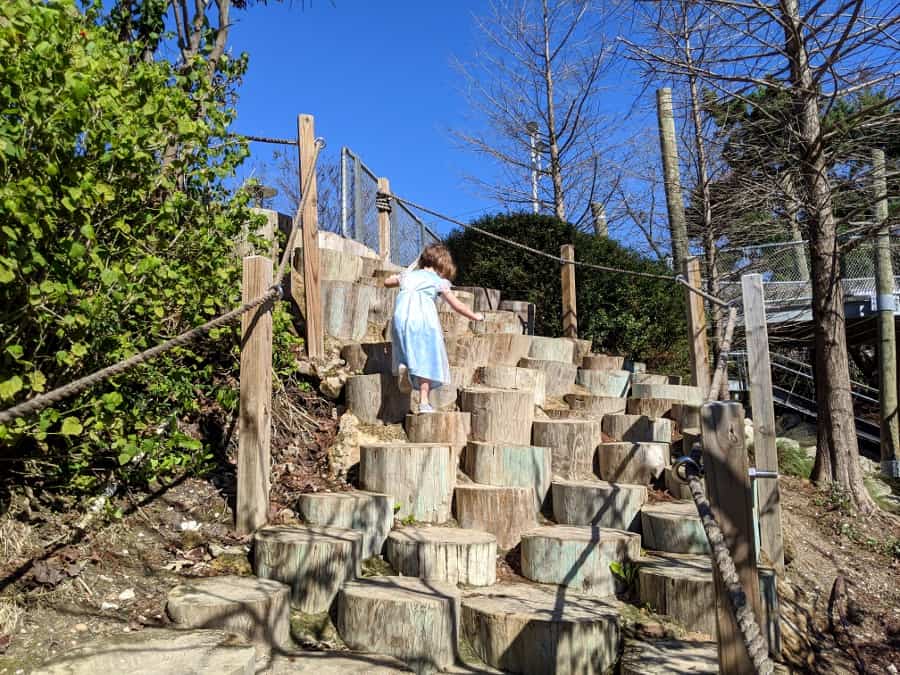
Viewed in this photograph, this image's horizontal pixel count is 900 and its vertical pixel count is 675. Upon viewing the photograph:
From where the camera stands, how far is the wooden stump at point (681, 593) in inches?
134

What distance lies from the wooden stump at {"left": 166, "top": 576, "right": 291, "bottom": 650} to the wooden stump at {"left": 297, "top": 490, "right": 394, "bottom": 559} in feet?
2.28

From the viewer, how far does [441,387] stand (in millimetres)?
5230

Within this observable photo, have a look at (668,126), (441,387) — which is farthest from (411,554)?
(668,126)

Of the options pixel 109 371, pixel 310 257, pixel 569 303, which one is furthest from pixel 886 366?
pixel 109 371

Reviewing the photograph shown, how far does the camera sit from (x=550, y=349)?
680 cm

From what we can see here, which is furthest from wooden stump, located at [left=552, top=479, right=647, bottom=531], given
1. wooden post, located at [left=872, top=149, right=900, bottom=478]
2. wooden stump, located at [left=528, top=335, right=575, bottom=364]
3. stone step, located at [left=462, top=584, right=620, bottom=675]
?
wooden post, located at [left=872, top=149, right=900, bottom=478]

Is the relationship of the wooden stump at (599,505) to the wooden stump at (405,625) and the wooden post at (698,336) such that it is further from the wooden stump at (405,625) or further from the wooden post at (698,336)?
the wooden post at (698,336)

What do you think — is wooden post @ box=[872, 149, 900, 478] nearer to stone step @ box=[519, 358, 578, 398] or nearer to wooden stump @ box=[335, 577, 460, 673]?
stone step @ box=[519, 358, 578, 398]

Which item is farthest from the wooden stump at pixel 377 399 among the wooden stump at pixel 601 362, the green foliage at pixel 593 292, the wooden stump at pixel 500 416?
the green foliage at pixel 593 292

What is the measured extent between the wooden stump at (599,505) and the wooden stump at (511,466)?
0.15 metres

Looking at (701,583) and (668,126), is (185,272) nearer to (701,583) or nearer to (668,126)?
(701,583)

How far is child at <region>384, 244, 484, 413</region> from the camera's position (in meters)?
4.89

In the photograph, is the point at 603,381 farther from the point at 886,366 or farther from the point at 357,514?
the point at 886,366

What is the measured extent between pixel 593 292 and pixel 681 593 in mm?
5799
